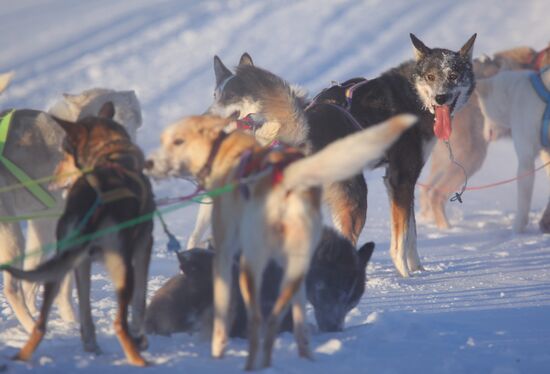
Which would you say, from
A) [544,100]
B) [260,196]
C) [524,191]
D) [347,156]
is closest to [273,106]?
[260,196]

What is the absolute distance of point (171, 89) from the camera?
39.5 feet

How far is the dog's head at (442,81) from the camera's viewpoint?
5.02m

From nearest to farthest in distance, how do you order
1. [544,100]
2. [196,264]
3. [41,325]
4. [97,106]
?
[41,325] < [196,264] < [97,106] < [544,100]

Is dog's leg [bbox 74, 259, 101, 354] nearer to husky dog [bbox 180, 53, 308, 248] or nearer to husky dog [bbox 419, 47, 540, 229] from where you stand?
husky dog [bbox 180, 53, 308, 248]

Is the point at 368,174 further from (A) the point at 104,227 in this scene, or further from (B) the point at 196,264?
(A) the point at 104,227

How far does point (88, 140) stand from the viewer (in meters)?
2.92

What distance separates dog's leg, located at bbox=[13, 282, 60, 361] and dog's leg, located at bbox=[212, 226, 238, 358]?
529mm

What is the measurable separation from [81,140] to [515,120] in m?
4.58

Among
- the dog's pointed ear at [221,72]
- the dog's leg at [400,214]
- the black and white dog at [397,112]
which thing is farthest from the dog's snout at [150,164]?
the dog's pointed ear at [221,72]

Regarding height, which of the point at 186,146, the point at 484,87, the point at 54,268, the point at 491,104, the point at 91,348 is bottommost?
the point at 91,348

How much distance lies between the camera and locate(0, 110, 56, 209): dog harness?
145 inches

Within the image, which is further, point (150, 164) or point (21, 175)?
point (21, 175)

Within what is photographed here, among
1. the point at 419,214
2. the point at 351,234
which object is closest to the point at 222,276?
the point at 351,234

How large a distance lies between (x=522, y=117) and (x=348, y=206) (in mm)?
2381
